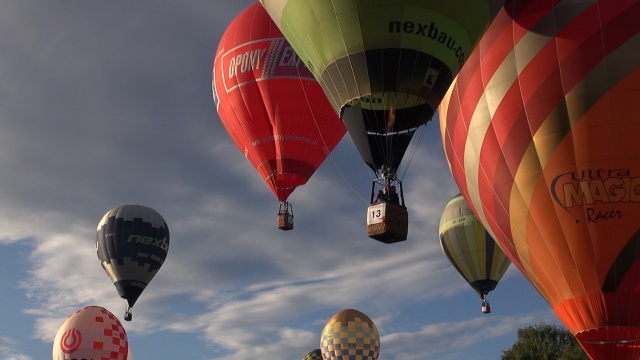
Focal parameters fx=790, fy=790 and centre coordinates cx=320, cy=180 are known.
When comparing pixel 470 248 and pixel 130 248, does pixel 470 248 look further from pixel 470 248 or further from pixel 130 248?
pixel 130 248

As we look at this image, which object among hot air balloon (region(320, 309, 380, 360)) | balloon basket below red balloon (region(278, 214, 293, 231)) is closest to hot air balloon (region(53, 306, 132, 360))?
balloon basket below red balloon (region(278, 214, 293, 231))

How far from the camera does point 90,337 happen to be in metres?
21.2

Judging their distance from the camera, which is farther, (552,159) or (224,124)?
(224,124)

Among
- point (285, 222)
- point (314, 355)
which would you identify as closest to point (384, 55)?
point (285, 222)

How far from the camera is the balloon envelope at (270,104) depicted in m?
23.4

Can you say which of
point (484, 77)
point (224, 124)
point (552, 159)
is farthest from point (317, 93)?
point (552, 159)

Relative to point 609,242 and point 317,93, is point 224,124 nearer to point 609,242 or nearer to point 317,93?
point 317,93

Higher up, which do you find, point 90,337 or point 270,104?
point 270,104

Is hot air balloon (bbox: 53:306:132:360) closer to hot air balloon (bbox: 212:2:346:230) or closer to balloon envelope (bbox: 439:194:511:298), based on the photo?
hot air balloon (bbox: 212:2:346:230)

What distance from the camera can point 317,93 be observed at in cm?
2402

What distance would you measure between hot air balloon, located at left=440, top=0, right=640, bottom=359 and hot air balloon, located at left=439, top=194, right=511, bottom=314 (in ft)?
32.4

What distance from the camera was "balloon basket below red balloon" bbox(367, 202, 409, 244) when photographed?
1409cm

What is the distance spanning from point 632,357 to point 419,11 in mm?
7953

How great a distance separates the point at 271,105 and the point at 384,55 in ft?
33.5
